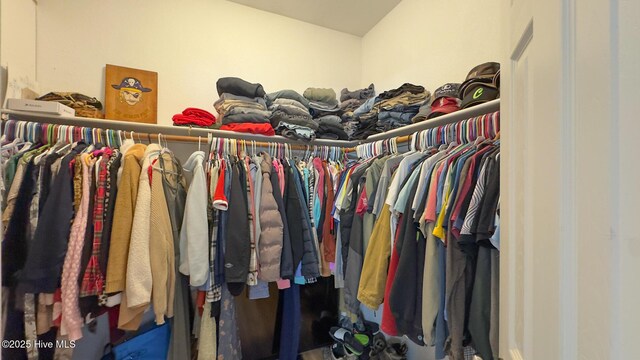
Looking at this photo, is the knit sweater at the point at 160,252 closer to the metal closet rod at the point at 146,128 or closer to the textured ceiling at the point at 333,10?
the metal closet rod at the point at 146,128

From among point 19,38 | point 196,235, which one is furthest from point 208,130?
point 19,38

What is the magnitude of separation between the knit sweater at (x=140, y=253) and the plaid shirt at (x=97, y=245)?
13 centimetres

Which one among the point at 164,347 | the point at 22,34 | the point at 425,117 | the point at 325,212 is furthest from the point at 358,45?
the point at 164,347

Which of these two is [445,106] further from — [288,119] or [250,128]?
[250,128]

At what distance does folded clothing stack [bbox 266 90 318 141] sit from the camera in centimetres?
169

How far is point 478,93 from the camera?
1.01m

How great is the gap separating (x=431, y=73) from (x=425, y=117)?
18.7 inches

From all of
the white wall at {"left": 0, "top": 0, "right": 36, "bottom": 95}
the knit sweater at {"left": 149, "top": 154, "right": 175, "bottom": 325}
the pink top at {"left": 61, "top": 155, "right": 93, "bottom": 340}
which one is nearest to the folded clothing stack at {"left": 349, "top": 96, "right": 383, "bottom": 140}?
the knit sweater at {"left": 149, "top": 154, "right": 175, "bottom": 325}

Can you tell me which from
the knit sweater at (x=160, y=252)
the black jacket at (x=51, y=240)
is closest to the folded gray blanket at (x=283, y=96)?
the knit sweater at (x=160, y=252)

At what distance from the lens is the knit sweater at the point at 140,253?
107 cm

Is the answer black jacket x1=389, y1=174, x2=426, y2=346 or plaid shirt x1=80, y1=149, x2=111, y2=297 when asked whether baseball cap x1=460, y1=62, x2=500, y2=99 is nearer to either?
black jacket x1=389, y1=174, x2=426, y2=346

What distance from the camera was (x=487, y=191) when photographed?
806 mm

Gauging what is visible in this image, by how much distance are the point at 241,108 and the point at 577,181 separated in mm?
1647

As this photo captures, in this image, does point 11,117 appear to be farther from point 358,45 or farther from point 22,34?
point 358,45
